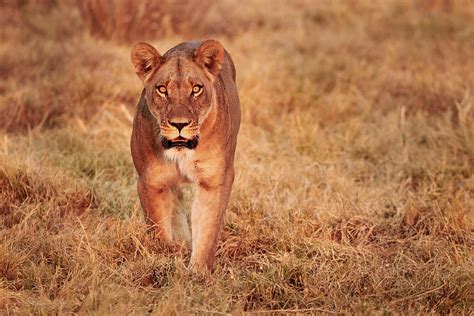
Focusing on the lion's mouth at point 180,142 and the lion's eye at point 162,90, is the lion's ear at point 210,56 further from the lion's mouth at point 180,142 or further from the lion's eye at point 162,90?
the lion's mouth at point 180,142

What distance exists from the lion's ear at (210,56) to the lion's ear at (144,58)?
18 centimetres

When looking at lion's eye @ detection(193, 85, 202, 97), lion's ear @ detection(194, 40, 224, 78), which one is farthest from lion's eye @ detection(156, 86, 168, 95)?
lion's ear @ detection(194, 40, 224, 78)

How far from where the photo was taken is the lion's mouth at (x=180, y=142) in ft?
11.5

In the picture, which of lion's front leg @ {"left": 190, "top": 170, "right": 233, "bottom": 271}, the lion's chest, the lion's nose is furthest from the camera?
lion's front leg @ {"left": 190, "top": 170, "right": 233, "bottom": 271}

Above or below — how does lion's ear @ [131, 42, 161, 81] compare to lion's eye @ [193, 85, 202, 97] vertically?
above

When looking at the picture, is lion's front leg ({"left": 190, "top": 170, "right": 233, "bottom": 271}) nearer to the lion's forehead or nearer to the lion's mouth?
the lion's mouth

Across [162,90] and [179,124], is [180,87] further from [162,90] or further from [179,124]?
[179,124]

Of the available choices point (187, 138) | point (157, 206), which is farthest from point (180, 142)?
point (157, 206)

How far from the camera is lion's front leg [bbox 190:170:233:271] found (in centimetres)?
379

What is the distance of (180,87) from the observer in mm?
3545

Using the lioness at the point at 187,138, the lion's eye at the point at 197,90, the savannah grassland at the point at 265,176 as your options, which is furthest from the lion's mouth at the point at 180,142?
the savannah grassland at the point at 265,176

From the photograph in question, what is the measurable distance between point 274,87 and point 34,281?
4.11 metres

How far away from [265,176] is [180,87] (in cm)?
165

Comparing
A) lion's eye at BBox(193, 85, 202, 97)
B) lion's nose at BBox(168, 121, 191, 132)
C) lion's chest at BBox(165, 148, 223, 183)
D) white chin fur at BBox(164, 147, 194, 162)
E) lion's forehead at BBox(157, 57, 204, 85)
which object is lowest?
lion's chest at BBox(165, 148, 223, 183)
